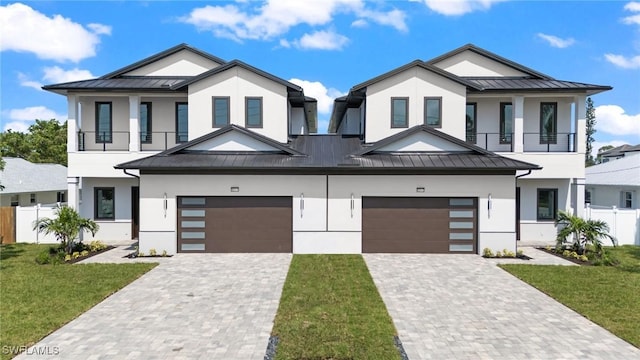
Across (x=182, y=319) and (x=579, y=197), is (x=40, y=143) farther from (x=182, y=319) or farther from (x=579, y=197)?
(x=579, y=197)

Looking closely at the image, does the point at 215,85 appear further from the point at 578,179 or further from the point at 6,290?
the point at 578,179

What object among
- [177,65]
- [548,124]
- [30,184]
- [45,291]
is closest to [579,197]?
[548,124]

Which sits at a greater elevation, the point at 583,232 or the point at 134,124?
the point at 134,124

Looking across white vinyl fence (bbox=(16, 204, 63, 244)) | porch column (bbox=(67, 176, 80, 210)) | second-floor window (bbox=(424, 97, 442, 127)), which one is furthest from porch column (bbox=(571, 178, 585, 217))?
white vinyl fence (bbox=(16, 204, 63, 244))

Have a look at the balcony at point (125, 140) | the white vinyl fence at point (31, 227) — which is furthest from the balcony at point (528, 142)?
the white vinyl fence at point (31, 227)

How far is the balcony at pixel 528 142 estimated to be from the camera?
1838 centimetres

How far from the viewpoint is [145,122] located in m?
18.3

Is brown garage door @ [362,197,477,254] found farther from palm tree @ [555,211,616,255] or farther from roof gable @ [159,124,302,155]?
roof gable @ [159,124,302,155]

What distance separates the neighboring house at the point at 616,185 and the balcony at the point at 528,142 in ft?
21.4

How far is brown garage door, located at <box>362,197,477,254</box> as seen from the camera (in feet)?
48.6

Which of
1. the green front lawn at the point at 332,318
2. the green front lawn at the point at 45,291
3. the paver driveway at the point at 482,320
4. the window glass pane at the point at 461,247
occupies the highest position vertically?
the window glass pane at the point at 461,247

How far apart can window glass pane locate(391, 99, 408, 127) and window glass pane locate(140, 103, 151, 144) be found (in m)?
11.8

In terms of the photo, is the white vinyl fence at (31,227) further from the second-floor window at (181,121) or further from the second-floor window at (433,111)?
the second-floor window at (433,111)

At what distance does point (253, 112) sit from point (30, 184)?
830 inches
